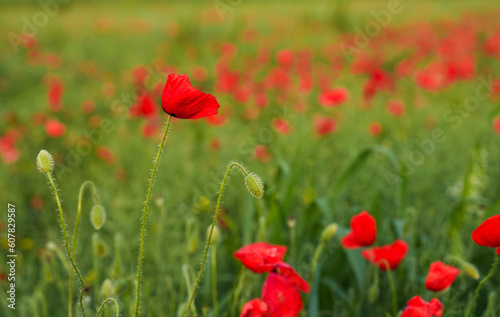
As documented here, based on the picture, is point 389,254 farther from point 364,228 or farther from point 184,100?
point 184,100

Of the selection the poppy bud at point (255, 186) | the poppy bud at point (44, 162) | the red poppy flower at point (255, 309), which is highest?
the poppy bud at point (44, 162)

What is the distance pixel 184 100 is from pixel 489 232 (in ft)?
2.23

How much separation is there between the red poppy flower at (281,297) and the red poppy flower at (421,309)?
25 centimetres

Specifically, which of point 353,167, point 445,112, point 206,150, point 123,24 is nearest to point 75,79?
point 206,150

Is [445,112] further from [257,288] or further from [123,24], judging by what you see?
[123,24]

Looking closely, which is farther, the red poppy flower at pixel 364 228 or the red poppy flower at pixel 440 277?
the red poppy flower at pixel 364 228

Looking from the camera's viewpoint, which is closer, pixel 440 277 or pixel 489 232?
pixel 489 232

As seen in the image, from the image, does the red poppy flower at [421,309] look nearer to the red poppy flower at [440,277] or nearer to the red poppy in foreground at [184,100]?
the red poppy flower at [440,277]

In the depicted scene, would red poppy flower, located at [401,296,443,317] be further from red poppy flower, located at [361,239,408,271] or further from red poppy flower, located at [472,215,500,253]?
red poppy flower, located at [361,239,408,271]

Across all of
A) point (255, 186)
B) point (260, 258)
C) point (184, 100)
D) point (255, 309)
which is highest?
point (184, 100)

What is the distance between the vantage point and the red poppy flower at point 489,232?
3.19 feet

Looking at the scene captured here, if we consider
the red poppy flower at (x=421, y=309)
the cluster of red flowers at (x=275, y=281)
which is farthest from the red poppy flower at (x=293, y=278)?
the red poppy flower at (x=421, y=309)

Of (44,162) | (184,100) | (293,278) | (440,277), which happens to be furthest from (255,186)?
(440,277)

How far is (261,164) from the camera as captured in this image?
2670mm
